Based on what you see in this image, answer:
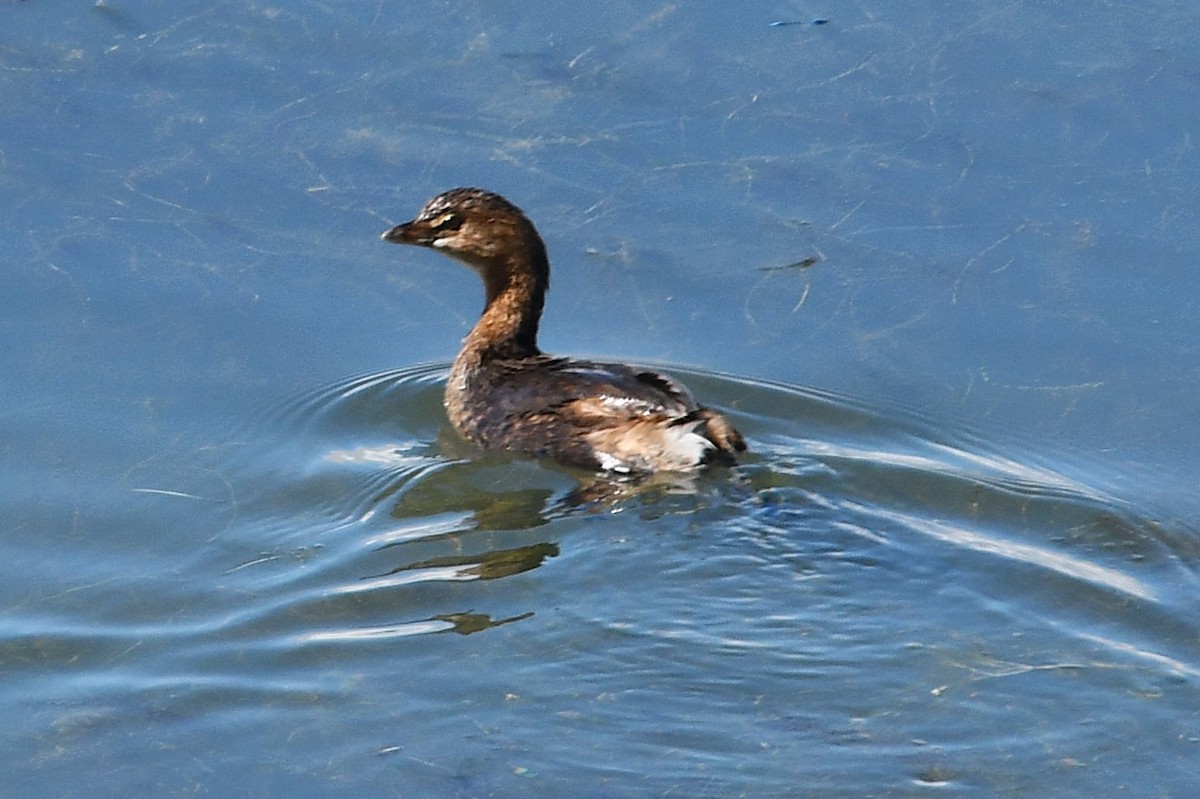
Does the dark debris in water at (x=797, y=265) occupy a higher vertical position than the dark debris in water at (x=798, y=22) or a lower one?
lower

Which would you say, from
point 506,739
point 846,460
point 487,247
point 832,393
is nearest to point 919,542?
point 846,460

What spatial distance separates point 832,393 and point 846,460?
0.66 metres

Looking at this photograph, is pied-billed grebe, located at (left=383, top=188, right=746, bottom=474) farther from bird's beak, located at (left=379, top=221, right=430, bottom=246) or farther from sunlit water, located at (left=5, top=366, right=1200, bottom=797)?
sunlit water, located at (left=5, top=366, right=1200, bottom=797)

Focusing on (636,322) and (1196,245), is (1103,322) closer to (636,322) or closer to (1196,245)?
(1196,245)

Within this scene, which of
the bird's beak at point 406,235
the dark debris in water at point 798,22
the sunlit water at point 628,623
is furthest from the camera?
the dark debris in water at point 798,22

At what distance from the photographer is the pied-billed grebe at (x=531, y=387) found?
8.88 m

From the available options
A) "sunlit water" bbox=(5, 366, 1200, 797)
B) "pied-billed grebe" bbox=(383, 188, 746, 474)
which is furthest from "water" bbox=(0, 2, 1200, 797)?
Answer: "pied-billed grebe" bbox=(383, 188, 746, 474)

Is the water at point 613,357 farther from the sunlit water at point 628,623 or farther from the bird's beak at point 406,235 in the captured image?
the bird's beak at point 406,235

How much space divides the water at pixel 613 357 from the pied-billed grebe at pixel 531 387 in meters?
0.19

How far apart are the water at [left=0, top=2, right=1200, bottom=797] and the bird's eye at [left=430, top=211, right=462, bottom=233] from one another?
568 mm

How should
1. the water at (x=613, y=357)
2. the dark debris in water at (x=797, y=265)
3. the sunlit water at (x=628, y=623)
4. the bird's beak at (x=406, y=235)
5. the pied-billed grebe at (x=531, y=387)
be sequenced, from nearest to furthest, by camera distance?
the sunlit water at (x=628, y=623) < the water at (x=613, y=357) < the pied-billed grebe at (x=531, y=387) < the bird's beak at (x=406, y=235) < the dark debris in water at (x=797, y=265)

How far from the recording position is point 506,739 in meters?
6.78

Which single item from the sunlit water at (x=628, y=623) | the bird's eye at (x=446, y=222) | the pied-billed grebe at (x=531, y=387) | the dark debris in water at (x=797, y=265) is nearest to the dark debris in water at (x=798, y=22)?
the dark debris in water at (x=797, y=265)

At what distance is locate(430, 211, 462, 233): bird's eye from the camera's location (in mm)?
9883
